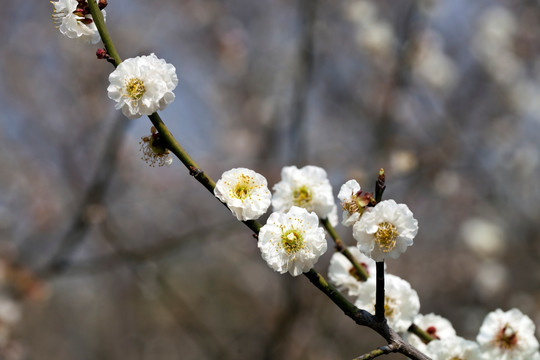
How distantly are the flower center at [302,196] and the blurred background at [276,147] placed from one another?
2.84 metres

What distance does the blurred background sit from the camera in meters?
5.71

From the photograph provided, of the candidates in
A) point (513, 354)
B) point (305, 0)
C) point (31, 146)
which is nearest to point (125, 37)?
point (31, 146)

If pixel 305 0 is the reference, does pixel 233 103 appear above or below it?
above

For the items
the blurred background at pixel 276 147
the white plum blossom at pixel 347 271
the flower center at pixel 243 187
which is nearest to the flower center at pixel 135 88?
the flower center at pixel 243 187

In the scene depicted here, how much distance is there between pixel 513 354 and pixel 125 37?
7.61 meters

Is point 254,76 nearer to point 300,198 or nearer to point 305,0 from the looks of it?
point 305,0

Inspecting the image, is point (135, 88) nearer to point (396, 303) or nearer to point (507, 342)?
point (396, 303)

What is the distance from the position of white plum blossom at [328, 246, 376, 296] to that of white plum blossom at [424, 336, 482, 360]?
304 mm

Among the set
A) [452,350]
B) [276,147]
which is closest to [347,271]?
[452,350]

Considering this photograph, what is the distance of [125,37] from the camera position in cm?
799

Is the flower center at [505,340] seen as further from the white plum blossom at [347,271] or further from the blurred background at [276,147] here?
the blurred background at [276,147]

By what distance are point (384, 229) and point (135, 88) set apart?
31.1 inches

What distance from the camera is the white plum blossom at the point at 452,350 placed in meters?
1.62

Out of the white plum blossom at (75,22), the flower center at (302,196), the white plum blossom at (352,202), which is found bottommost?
the white plum blossom at (352,202)
